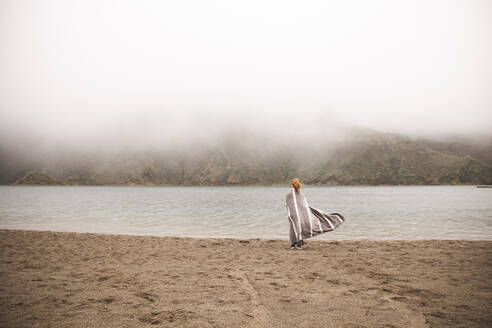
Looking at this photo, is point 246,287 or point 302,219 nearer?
point 246,287

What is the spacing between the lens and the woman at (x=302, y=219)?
11.5 meters

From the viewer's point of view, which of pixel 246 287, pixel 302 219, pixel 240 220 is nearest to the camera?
pixel 246 287

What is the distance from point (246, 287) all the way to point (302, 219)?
17.5 feet

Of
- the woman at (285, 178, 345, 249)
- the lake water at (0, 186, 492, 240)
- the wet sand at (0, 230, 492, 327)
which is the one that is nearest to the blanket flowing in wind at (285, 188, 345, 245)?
the woman at (285, 178, 345, 249)

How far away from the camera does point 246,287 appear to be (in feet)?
21.9

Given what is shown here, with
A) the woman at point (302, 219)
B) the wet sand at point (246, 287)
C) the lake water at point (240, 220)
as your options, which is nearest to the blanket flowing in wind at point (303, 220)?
the woman at point (302, 219)

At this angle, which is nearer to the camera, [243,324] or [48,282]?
[243,324]

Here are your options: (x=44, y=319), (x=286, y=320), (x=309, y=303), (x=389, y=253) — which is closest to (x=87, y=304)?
(x=44, y=319)

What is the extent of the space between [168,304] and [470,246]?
1242cm

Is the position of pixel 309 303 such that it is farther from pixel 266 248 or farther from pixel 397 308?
pixel 266 248

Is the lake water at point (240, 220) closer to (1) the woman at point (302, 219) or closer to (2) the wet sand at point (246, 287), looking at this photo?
(1) the woman at point (302, 219)

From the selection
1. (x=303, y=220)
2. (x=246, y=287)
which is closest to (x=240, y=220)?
(x=303, y=220)

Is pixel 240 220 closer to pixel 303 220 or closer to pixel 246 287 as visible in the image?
pixel 303 220

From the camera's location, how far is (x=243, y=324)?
4.71 meters
